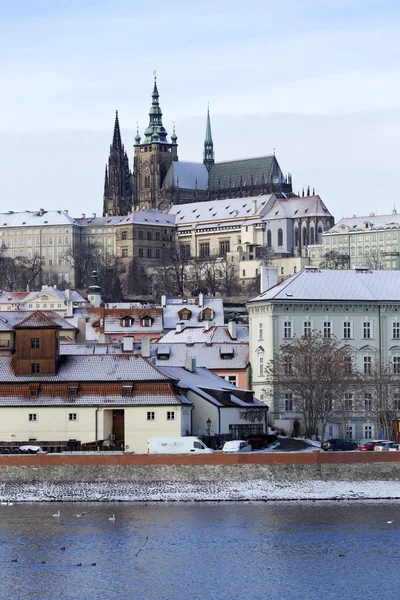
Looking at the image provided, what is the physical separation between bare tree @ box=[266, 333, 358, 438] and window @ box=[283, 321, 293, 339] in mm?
722

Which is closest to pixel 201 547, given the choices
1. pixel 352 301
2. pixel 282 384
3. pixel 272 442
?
pixel 272 442

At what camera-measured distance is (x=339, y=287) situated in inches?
4097

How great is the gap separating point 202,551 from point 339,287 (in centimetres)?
4326

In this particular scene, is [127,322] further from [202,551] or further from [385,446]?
[202,551]

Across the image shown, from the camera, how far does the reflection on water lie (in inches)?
2245

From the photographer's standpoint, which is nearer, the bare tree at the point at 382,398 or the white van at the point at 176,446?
the white van at the point at 176,446

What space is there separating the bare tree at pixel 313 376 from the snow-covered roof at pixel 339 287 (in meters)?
2.65

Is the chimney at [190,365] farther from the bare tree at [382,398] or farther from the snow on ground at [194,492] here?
the snow on ground at [194,492]

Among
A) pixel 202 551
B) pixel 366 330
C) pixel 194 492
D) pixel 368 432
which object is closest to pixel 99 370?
pixel 194 492

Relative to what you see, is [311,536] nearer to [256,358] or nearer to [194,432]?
[194,432]

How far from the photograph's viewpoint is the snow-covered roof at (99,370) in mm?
82500

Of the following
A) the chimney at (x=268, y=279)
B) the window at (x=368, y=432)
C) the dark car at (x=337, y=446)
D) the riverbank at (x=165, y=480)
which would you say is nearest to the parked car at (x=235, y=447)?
the riverbank at (x=165, y=480)

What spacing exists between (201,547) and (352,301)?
41.0m

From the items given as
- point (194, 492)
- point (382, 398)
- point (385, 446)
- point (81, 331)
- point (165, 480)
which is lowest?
point (194, 492)
